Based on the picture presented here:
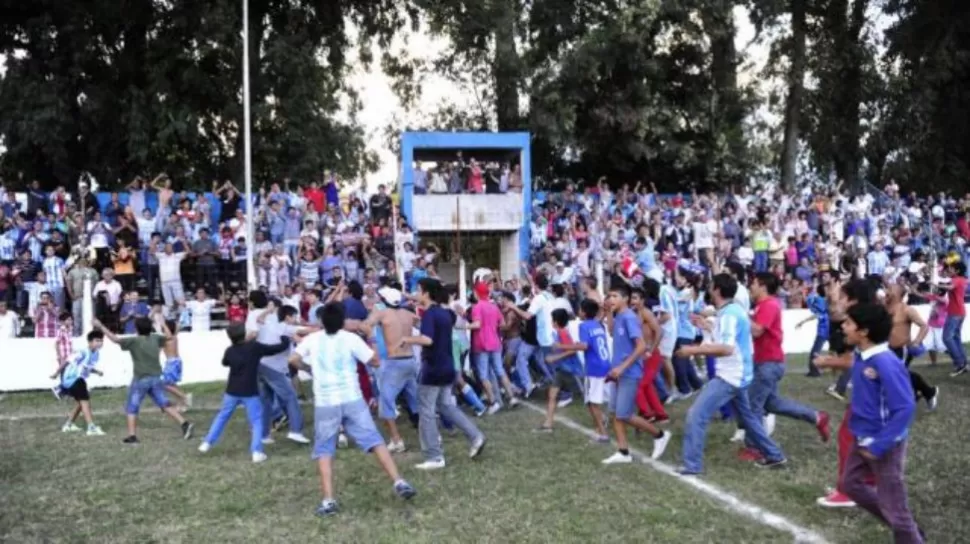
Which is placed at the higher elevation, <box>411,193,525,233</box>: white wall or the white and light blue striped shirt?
<box>411,193,525,233</box>: white wall

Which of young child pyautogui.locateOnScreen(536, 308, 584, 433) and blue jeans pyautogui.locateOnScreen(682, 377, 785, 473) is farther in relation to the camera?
young child pyautogui.locateOnScreen(536, 308, 584, 433)

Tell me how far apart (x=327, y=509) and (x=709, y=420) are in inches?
132

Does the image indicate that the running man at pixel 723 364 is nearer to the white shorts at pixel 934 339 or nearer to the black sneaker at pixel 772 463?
the black sneaker at pixel 772 463

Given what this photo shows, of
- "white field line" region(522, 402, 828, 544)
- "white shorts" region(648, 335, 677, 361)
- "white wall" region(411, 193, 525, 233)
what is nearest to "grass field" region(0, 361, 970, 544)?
"white field line" region(522, 402, 828, 544)

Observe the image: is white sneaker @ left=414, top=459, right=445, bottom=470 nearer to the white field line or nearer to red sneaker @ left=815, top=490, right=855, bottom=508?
the white field line

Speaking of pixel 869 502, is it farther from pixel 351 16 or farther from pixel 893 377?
pixel 351 16

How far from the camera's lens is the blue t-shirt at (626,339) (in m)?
8.86

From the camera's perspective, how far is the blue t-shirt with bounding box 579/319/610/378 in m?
9.51

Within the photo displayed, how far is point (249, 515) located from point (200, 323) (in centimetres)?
997

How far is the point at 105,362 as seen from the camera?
605 inches

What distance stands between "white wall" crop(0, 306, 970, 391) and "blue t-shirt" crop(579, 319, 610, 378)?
8255 millimetres

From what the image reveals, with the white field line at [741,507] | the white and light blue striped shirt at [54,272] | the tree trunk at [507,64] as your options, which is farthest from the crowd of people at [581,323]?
the tree trunk at [507,64]

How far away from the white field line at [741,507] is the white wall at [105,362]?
8948 mm

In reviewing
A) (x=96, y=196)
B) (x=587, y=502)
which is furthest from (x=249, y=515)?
(x=96, y=196)
